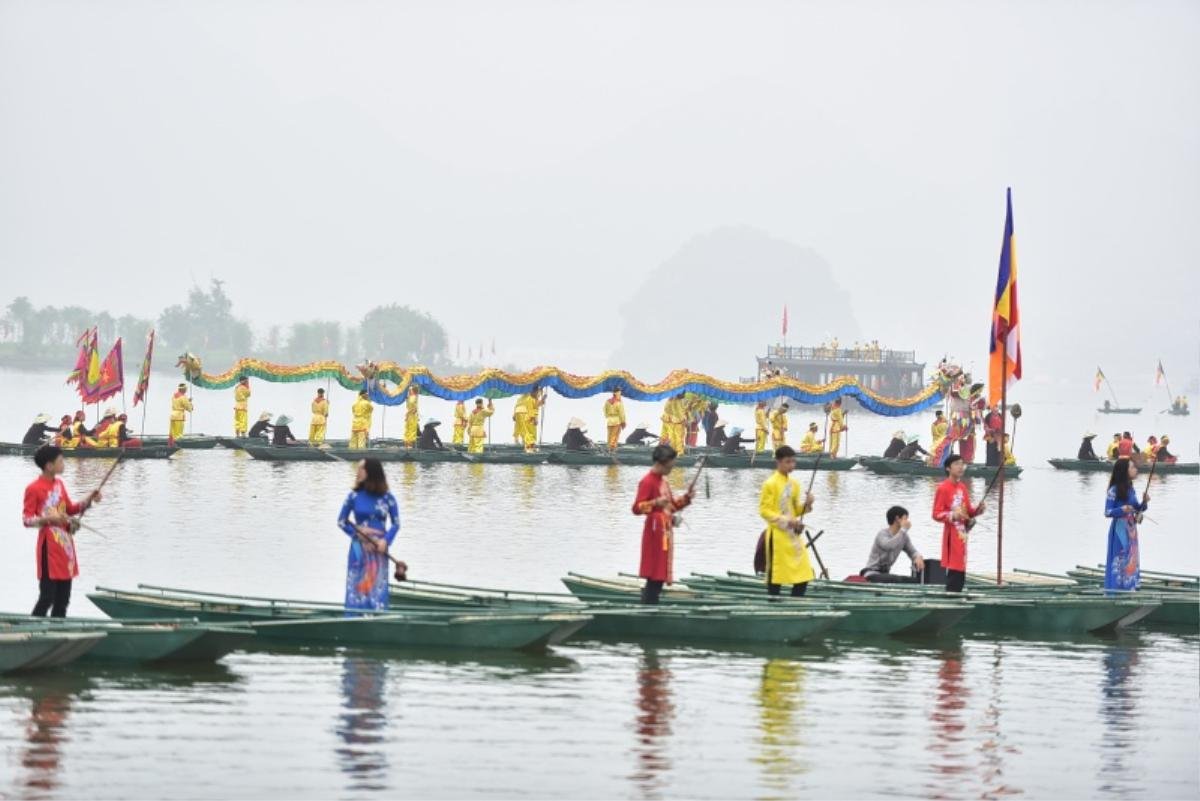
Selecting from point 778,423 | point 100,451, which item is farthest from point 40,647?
point 778,423

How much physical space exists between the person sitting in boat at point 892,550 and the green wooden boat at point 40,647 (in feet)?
24.8

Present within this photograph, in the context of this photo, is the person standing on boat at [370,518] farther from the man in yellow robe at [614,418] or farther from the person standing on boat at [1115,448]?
the person standing on boat at [1115,448]

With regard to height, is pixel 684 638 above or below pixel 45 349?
below

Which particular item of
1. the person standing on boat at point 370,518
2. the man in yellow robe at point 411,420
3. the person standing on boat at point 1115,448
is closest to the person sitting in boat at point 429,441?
the man in yellow robe at point 411,420

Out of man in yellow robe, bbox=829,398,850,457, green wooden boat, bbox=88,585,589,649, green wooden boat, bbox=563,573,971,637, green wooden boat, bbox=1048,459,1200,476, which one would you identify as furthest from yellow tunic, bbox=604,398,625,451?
green wooden boat, bbox=88,585,589,649

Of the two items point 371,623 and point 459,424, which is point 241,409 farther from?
point 371,623

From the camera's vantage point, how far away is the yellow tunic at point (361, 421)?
40906mm

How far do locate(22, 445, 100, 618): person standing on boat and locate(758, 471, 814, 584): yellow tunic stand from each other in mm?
5630

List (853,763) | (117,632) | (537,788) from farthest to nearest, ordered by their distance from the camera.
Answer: (117,632), (853,763), (537,788)

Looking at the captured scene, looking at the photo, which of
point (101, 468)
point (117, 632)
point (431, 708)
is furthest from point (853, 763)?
point (101, 468)

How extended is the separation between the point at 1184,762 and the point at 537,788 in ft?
14.7

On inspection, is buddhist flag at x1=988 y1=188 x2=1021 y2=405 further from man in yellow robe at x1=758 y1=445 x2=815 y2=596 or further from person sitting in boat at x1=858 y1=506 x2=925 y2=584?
man in yellow robe at x1=758 y1=445 x2=815 y2=596

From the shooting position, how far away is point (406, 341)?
19725cm

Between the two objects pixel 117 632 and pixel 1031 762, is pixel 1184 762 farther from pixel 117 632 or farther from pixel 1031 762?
pixel 117 632
